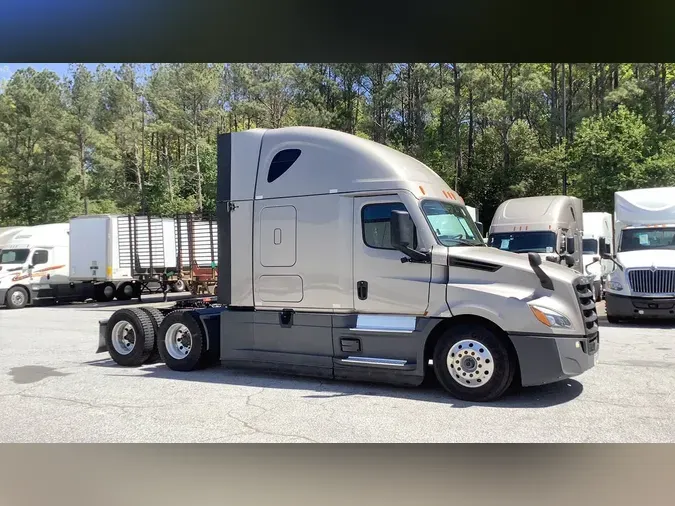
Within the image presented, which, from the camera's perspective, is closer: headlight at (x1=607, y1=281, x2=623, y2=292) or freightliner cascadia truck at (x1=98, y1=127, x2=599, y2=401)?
freightliner cascadia truck at (x1=98, y1=127, x2=599, y2=401)

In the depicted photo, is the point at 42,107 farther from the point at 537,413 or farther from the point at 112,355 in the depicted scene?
the point at 537,413

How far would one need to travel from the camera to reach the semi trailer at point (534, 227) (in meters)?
13.7

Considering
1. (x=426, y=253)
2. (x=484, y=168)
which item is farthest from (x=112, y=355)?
(x=484, y=168)

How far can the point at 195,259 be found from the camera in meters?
19.4

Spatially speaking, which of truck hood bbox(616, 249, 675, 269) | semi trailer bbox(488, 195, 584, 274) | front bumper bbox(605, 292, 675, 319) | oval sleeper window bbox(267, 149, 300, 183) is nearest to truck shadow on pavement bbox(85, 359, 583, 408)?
oval sleeper window bbox(267, 149, 300, 183)

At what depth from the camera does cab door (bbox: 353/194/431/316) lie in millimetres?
6977

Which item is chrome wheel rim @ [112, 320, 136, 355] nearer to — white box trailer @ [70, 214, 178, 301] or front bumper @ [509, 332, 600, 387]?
front bumper @ [509, 332, 600, 387]

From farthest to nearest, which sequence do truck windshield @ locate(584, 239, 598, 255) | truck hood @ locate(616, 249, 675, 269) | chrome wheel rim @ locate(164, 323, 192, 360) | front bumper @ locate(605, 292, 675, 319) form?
truck windshield @ locate(584, 239, 598, 255), truck hood @ locate(616, 249, 675, 269), front bumper @ locate(605, 292, 675, 319), chrome wheel rim @ locate(164, 323, 192, 360)

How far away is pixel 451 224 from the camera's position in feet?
24.5

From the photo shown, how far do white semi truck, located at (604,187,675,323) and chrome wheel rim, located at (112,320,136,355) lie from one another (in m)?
9.87

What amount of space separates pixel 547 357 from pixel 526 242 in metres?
7.92

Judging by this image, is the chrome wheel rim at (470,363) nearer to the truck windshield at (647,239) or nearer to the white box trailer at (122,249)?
the truck windshield at (647,239)

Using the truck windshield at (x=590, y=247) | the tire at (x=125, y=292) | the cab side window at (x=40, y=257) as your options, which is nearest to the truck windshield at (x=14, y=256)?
the cab side window at (x=40, y=257)

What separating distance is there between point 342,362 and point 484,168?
18.9 m
